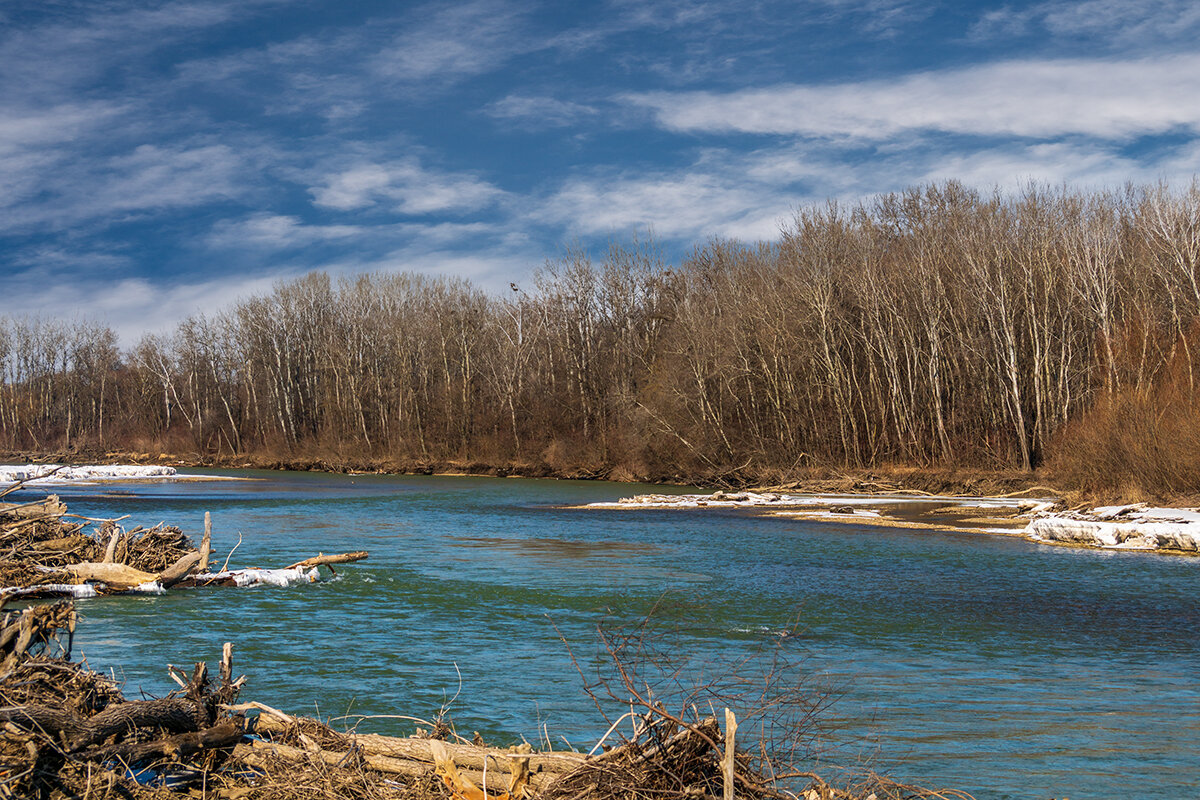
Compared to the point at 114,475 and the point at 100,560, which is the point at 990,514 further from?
the point at 114,475

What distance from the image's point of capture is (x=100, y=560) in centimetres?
1795

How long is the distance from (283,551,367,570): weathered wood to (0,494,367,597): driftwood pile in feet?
0.25

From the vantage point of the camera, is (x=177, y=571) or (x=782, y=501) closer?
(x=177, y=571)

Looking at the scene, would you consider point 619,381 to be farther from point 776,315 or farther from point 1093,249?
point 1093,249

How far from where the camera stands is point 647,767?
17.1 feet

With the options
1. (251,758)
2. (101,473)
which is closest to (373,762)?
(251,758)

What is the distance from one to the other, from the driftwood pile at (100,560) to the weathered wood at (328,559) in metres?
0.08

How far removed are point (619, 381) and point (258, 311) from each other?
45768 mm

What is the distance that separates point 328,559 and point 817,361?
1437 inches

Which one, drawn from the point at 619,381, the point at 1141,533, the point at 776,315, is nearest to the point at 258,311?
the point at 619,381

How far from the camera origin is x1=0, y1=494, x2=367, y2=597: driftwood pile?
1588cm

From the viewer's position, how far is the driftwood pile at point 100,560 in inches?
625

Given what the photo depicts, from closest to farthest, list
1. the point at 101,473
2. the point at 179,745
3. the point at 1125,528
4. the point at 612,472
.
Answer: the point at 179,745
the point at 1125,528
the point at 612,472
the point at 101,473

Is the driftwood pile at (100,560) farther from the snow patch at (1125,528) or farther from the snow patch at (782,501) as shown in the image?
the snow patch at (782,501)
